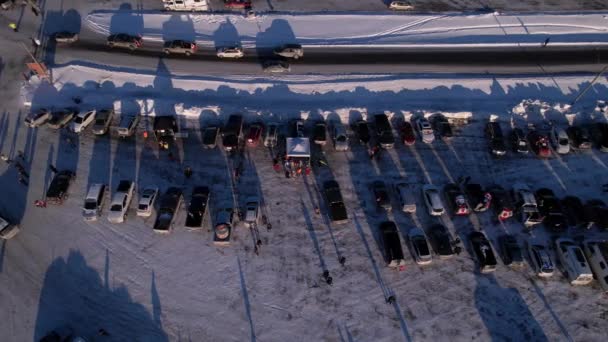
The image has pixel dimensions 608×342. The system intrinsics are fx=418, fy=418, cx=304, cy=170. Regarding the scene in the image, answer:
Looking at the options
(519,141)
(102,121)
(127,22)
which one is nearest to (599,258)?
(519,141)

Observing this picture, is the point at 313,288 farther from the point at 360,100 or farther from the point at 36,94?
the point at 36,94

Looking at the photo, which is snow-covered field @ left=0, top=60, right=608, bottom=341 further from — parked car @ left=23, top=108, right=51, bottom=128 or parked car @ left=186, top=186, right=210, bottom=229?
parked car @ left=186, top=186, right=210, bottom=229

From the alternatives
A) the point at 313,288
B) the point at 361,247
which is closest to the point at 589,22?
the point at 361,247

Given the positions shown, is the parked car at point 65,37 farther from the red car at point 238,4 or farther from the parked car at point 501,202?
the parked car at point 501,202

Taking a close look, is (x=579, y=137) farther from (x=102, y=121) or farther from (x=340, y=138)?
(x=102, y=121)

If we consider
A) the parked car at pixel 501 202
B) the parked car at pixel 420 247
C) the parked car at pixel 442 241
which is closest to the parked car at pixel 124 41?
the parked car at pixel 420 247
